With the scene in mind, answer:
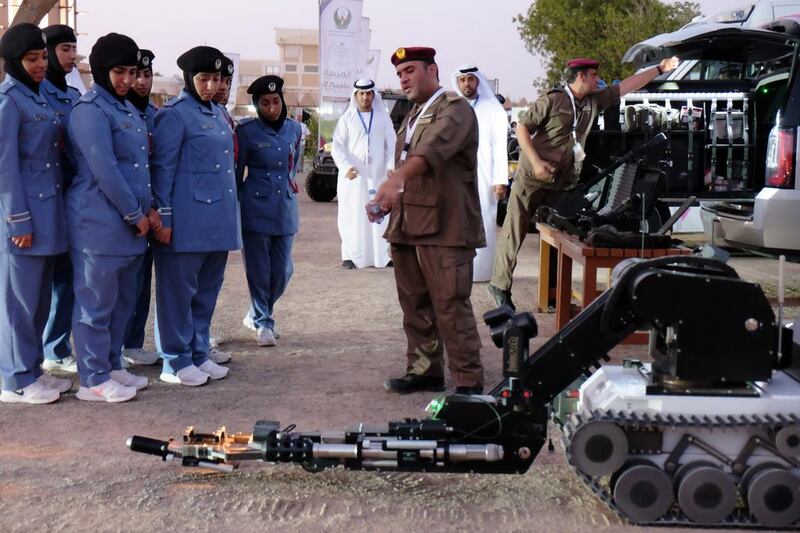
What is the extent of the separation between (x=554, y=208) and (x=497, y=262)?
766mm

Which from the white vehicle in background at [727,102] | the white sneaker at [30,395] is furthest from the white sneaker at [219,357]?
the white vehicle in background at [727,102]

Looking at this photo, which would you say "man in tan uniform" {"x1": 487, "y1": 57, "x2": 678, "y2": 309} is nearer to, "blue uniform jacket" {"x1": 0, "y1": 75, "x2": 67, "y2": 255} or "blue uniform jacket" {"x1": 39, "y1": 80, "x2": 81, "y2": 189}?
"blue uniform jacket" {"x1": 39, "y1": 80, "x2": 81, "y2": 189}

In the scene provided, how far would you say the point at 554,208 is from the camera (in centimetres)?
788

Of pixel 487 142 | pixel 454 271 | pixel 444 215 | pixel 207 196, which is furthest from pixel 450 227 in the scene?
pixel 487 142

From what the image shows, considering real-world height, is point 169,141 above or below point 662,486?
above

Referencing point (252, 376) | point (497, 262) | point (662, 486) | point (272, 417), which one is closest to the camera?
point (662, 486)

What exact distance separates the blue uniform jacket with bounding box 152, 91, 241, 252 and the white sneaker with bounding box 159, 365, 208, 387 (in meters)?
0.73

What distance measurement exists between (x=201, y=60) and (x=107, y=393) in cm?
203

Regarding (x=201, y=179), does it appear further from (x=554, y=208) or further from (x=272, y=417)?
(x=554, y=208)

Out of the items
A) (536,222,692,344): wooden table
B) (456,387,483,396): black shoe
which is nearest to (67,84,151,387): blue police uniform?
(456,387,483,396): black shoe

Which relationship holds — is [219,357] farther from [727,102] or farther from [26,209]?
[727,102]

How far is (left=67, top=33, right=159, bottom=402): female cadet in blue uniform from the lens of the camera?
5609mm

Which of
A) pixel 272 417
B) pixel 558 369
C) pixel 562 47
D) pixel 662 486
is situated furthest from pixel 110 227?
pixel 562 47

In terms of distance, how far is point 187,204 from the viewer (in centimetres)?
620
